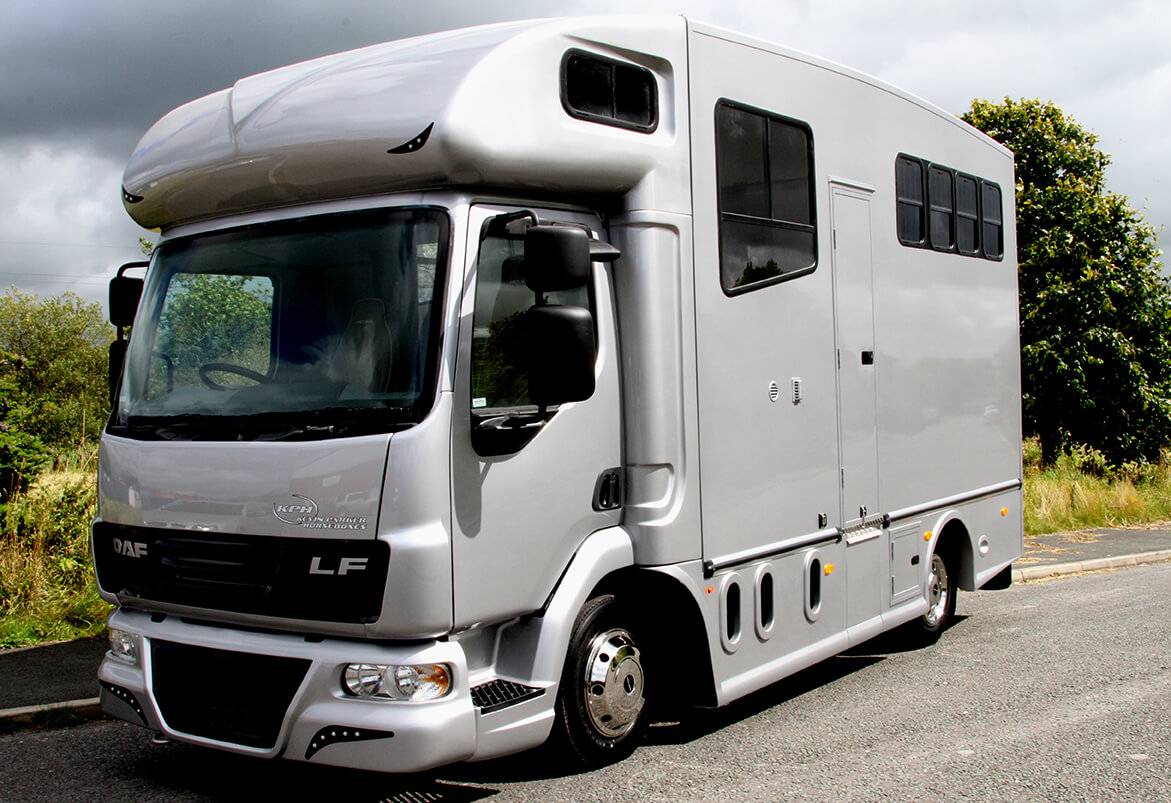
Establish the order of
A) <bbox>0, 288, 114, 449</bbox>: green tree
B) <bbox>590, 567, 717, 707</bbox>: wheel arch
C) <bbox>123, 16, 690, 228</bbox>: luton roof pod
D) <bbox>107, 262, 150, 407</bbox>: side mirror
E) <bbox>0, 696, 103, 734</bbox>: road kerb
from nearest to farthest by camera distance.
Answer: <bbox>123, 16, 690, 228</bbox>: luton roof pod
<bbox>590, 567, 717, 707</bbox>: wheel arch
<bbox>107, 262, 150, 407</bbox>: side mirror
<bbox>0, 696, 103, 734</bbox>: road kerb
<bbox>0, 288, 114, 449</bbox>: green tree

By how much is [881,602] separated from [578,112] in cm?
359

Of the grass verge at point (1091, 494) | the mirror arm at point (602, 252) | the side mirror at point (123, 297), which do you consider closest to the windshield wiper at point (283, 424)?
the side mirror at point (123, 297)

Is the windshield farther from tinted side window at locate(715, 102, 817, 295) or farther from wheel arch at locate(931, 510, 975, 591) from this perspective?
wheel arch at locate(931, 510, 975, 591)

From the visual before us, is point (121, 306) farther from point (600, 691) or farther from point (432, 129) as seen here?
point (600, 691)

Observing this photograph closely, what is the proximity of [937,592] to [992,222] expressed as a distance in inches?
111

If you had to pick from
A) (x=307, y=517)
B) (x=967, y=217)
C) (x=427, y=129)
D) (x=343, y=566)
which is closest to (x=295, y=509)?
(x=307, y=517)

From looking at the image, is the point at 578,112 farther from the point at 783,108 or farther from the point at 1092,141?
the point at 1092,141

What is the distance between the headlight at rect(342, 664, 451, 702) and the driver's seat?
104cm

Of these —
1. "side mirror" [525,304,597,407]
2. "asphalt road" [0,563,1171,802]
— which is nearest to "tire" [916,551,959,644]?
"asphalt road" [0,563,1171,802]

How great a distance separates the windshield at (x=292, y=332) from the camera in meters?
4.42

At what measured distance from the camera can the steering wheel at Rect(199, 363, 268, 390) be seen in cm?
468

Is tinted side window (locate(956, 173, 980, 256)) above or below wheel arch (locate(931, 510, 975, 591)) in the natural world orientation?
above

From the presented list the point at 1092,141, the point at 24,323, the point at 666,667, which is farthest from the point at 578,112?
the point at 24,323

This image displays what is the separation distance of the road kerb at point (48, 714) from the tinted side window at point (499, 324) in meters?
3.12
